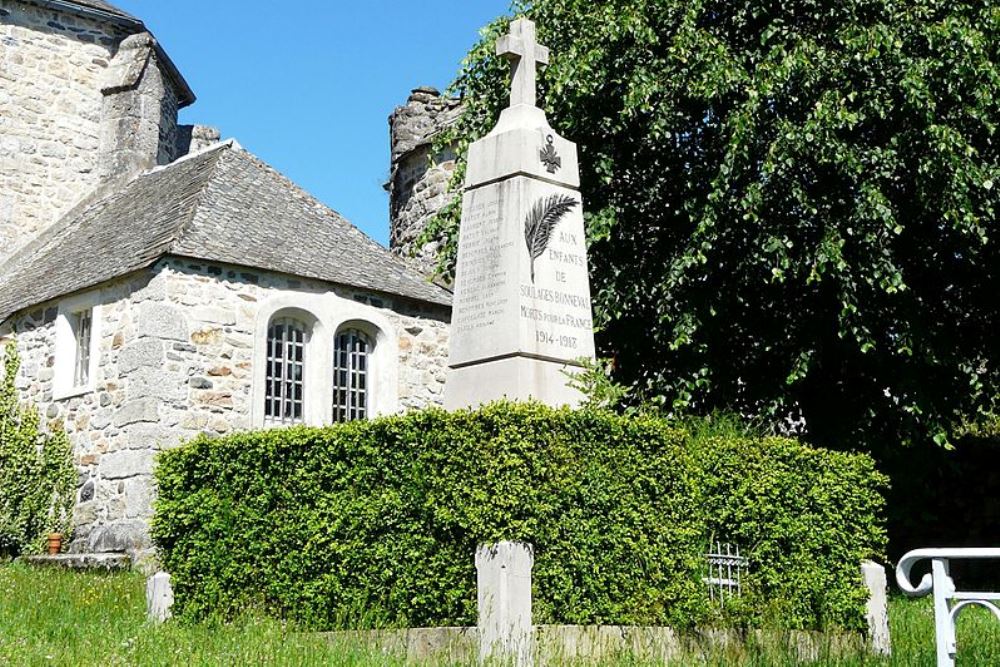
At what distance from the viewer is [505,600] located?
7.20 m

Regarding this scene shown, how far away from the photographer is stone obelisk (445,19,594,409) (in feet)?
29.0

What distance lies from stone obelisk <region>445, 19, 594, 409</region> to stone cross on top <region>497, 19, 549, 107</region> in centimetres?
12

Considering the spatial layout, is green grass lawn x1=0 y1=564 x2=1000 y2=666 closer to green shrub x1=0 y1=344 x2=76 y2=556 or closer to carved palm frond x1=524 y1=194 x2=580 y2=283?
carved palm frond x1=524 y1=194 x2=580 y2=283

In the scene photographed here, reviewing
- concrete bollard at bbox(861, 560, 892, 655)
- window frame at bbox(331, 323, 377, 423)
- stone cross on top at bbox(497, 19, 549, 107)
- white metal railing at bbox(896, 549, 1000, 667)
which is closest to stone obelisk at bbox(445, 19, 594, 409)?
stone cross on top at bbox(497, 19, 549, 107)

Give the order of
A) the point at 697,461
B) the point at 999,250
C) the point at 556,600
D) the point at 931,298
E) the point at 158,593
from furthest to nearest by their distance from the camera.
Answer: the point at 931,298 → the point at 999,250 → the point at 158,593 → the point at 697,461 → the point at 556,600

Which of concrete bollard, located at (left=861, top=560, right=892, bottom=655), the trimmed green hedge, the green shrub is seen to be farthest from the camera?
the green shrub

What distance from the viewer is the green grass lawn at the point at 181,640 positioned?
6996 millimetres

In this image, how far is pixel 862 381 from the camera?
47.4 feet

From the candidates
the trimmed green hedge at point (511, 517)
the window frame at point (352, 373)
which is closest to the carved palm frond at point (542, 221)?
the trimmed green hedge at point (511, 517)

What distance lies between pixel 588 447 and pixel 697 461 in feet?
3.50

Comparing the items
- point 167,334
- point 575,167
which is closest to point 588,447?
point 575,167

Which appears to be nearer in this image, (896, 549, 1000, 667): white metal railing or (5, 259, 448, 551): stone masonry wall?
(896, 549, 1000, 667): white metal railing

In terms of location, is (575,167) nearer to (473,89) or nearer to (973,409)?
(473,89)

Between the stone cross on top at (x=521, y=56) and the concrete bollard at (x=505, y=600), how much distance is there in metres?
4.00
